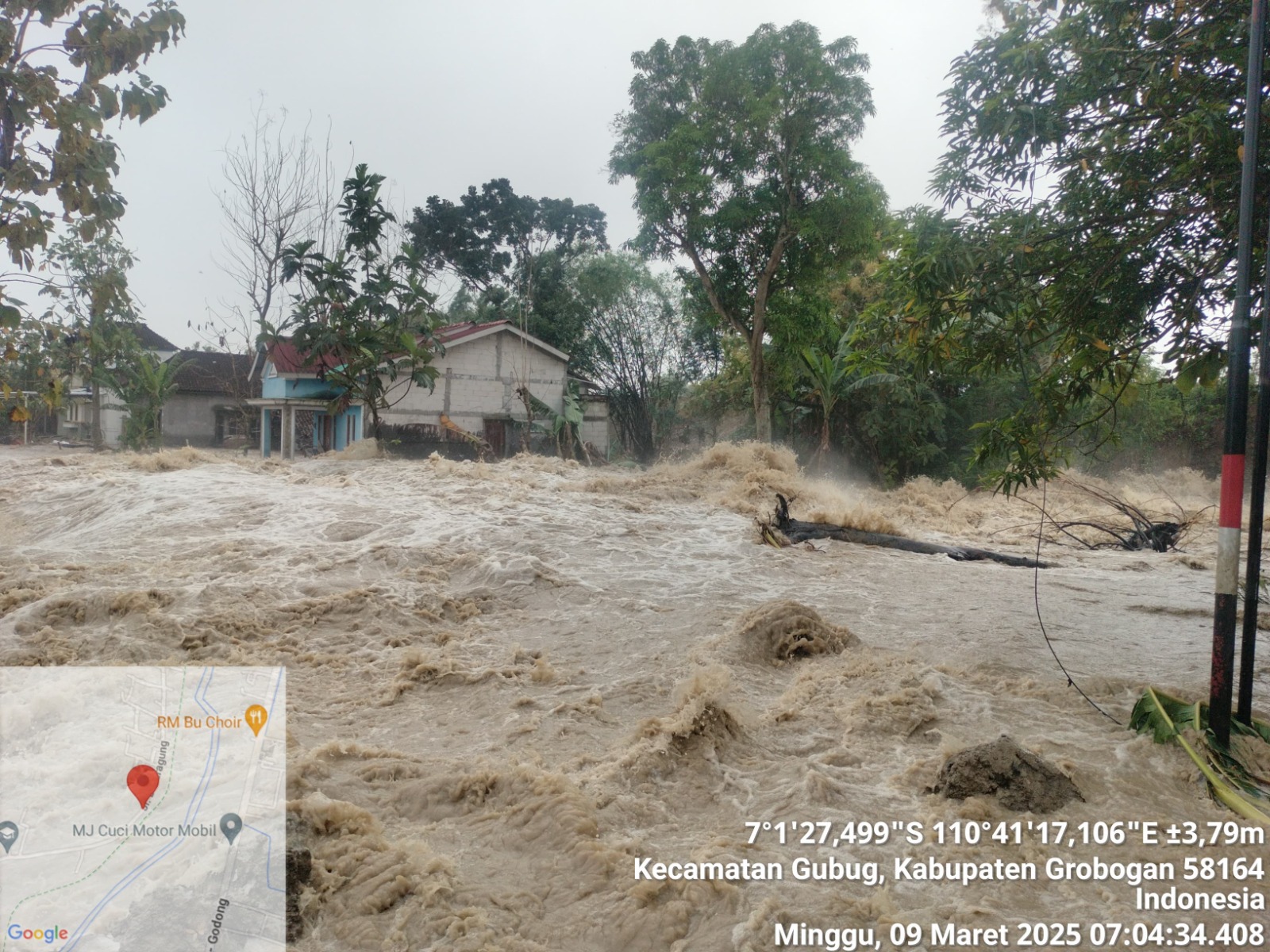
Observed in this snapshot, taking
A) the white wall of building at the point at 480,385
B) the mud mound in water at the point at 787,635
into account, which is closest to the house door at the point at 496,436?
the white wall of building at the point at 480,385

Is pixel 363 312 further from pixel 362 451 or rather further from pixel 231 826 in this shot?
pixel 231 826

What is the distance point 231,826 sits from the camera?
341cm

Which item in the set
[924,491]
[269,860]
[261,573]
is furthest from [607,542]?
[924,491]

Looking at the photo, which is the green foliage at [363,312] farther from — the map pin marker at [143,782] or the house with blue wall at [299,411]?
the map pin marker at [143,782]

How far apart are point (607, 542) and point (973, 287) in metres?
5.61

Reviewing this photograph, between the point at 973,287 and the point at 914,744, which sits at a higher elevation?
the point at 973,287

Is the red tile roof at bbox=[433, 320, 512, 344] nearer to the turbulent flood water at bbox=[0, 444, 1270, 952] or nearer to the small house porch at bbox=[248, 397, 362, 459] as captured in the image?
the small house porch at bbox=[248, 397, 362, 459]

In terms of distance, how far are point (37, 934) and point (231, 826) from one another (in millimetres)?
731

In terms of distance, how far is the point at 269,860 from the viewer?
10.5 feet

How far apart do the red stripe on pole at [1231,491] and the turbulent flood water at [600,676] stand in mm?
1213

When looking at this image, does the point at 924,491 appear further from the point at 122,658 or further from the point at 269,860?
the point at 269,860

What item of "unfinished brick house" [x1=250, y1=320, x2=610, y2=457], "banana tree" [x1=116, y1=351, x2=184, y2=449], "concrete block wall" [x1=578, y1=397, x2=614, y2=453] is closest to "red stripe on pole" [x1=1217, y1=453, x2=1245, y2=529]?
"unfinished brick house" [x1=250, y1=320, x2=610, y2=457]

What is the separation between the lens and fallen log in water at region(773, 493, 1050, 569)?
10789mm

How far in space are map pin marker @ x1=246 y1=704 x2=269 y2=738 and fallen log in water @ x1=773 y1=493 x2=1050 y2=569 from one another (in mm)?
7332
